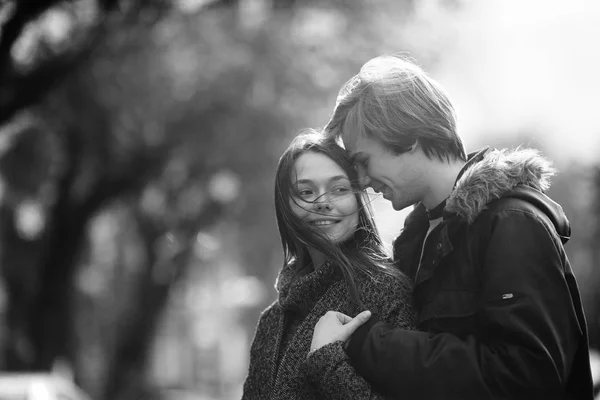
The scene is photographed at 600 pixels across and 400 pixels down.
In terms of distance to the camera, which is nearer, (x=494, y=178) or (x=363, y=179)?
(x=494, y=178)

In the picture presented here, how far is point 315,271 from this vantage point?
119 inches

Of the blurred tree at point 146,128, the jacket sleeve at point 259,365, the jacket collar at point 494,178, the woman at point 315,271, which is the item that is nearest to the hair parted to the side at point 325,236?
the woman at point 315,271

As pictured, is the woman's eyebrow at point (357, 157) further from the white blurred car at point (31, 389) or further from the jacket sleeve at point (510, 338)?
the white blurred car at point (31, 389)

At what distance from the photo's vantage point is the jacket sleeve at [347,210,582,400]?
2.27 meters

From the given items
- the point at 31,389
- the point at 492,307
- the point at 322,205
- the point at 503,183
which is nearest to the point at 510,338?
the point at 492,307

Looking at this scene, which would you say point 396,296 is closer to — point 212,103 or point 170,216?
point 212,103

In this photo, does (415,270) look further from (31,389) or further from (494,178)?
(31,389)

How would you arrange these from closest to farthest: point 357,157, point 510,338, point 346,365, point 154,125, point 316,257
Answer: point 510,338 → point 346,365 → point 357,157 → point 316,257 → point 154,125

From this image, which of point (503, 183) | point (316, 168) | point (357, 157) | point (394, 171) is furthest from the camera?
point (316, 168)

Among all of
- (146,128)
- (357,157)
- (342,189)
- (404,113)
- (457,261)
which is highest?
(146,128)

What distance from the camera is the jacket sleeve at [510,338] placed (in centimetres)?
227

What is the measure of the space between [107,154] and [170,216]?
15.4 ft

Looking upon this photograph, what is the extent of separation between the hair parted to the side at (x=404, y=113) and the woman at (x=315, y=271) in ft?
0.73

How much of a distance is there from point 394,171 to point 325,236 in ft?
1.24
